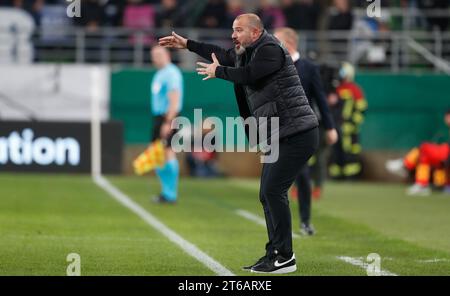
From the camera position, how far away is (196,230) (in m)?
13.8

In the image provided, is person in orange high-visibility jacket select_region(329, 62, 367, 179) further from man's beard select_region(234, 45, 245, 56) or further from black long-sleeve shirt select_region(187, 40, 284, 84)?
black long-sleeve shirt select_region(187, 40, 284, 84)

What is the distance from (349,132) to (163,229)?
10908 mm

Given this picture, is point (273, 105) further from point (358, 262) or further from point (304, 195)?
point (304, 195)

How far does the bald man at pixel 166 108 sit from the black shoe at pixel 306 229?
4190mm

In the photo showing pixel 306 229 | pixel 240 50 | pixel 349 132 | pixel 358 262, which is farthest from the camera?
pixel 349 132

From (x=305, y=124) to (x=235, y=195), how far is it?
946 centimetres

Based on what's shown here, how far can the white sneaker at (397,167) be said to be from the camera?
77.1 ft

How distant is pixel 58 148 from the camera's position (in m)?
23.0

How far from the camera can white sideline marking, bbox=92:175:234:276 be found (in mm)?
10461

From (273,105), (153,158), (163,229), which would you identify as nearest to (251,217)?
(163,229)

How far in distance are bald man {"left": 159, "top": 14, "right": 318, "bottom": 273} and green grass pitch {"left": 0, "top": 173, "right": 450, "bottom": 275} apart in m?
0.37

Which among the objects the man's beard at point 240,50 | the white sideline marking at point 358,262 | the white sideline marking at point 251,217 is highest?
the man's beard at point 240,50

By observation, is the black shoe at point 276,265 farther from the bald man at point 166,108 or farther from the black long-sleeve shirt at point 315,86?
the bald man at point 166,108

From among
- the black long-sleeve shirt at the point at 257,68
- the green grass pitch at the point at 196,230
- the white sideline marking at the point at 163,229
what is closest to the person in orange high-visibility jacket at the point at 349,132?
the green grass pitch at the point at 196,230
